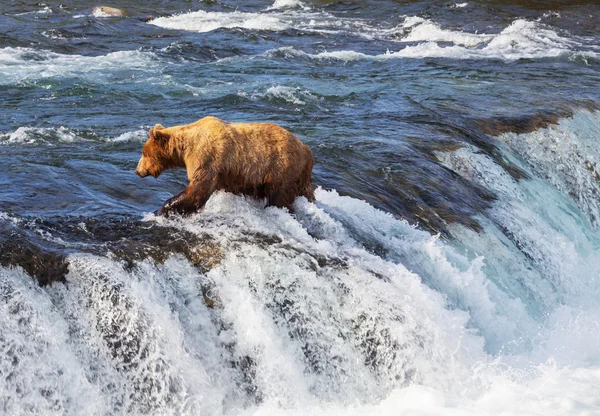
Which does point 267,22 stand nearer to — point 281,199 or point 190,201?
point 281,199

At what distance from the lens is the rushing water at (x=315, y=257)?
19.1ft

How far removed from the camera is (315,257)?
6.69m

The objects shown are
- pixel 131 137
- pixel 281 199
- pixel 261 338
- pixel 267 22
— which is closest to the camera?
pixel 261 338

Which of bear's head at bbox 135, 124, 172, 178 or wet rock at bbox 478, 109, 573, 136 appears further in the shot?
wet rock at bbox 478, 109, 573, 136

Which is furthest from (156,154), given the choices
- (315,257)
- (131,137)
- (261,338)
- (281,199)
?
(131,137)

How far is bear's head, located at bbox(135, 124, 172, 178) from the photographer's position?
7383 millimetres

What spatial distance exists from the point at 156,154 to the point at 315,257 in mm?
1743

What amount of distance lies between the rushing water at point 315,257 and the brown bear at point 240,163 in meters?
0.14

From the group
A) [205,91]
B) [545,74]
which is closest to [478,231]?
[205,91]

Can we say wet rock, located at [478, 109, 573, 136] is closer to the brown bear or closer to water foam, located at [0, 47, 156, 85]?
the brown bear

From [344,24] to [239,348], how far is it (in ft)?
68.0

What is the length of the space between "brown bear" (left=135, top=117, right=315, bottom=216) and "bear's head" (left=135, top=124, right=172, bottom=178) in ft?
0.49

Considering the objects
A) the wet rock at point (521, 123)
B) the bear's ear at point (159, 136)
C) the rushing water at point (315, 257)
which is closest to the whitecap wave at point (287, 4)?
the rushing water at point (315, 257)

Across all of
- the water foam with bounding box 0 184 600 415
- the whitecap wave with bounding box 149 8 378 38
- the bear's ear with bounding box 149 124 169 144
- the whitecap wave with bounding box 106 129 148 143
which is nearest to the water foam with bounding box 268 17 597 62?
the whitecap wave with bounding box 149 8 378 38
